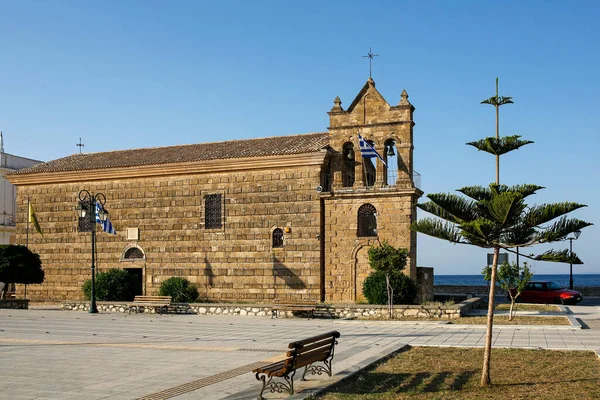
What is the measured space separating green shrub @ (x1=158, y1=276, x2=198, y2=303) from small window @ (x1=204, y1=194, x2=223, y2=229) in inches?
115

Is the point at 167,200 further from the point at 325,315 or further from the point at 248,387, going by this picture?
the point at 248,387

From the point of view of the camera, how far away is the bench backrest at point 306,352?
381 inches

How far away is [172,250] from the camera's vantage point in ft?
106

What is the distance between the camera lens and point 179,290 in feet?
102

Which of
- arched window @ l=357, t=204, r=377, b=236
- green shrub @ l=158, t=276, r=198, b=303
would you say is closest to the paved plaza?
green shrub @ l=158, t=276, r=198, b=303

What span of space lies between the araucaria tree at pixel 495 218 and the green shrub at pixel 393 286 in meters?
15.3

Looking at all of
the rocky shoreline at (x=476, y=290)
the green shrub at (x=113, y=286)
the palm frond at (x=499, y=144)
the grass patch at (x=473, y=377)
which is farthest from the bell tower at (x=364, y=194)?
the rocky shoreline at (x=476, y=290)

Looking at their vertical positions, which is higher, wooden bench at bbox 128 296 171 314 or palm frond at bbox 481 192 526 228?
palm frond at bbox 481 192 526 228

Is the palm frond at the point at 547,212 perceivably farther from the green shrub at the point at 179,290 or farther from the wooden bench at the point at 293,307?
the green shrub at the point at 179,290

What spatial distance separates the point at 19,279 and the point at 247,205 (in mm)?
11207

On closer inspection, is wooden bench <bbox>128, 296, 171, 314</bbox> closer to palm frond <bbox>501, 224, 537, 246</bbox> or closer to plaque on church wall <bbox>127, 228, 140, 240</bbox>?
plaque on church wall <bbox>127, 228, 140, 240</bbox>

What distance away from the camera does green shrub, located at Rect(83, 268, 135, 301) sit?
31.0 m

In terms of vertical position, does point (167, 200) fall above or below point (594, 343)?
above

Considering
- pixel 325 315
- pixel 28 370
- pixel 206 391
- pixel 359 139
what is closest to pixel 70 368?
pixel 28 370
